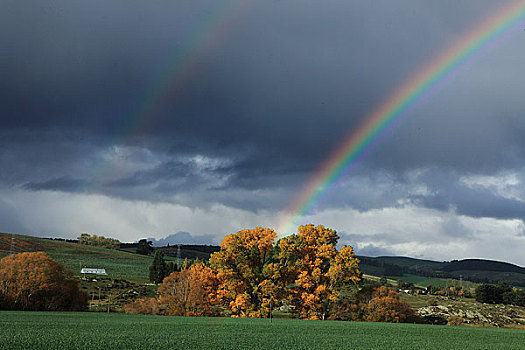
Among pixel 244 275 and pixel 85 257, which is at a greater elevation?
pixel 85 257

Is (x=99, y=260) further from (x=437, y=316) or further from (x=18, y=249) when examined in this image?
(x=437, y=316)

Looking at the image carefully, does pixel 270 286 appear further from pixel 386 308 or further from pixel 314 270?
pixel 386 308

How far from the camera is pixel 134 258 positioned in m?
190

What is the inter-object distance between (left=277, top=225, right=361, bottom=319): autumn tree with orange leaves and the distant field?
72.6 metres

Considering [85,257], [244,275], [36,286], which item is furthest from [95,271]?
[244,275]

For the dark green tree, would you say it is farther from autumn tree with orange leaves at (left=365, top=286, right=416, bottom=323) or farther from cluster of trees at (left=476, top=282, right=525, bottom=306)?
cluster of trees at (left=476, top=282, right=525, bottom=306)

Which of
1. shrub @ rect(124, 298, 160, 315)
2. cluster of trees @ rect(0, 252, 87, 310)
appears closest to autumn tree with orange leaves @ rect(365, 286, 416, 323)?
shrub @ rect(124, 298, 160, 315)

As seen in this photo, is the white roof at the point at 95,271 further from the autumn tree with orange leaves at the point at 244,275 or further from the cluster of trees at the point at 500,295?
the cluster of trees at the point at 500,295

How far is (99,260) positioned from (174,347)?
164892mm

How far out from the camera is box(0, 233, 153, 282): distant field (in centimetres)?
15050

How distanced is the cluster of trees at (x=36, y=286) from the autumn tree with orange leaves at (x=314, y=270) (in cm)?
3228

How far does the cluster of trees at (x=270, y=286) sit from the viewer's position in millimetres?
74312

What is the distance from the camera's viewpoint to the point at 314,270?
76.8m

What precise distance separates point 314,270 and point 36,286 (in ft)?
139
